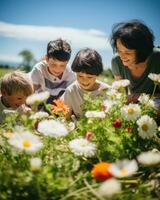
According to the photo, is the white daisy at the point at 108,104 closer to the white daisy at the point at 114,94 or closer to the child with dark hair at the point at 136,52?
the white daisy at the point at 114,94

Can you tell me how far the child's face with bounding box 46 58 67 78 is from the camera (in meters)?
4.14

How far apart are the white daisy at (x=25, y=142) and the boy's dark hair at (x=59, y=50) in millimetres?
2806

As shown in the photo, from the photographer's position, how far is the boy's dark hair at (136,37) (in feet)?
10.5

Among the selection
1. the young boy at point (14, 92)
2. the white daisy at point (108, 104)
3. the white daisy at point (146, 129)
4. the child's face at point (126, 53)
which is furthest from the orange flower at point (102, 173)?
the child's face at point (126, 53)

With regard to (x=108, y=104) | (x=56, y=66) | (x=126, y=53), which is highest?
(x=126, y=53)

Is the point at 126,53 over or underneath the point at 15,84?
over

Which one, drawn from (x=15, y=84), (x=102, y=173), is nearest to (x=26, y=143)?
(x=102, y=173)

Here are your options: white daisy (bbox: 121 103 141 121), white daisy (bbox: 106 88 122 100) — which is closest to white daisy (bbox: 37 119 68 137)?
white daisy (bbox: 121 103 141 121)

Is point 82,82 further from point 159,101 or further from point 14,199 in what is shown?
point 14,199

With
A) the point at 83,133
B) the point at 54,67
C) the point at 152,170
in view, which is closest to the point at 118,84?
the point at 83,133

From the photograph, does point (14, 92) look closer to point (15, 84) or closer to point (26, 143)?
point (15, 84)

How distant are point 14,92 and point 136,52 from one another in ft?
4.07

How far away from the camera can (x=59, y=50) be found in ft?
13.5

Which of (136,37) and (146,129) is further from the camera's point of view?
(136,37)
